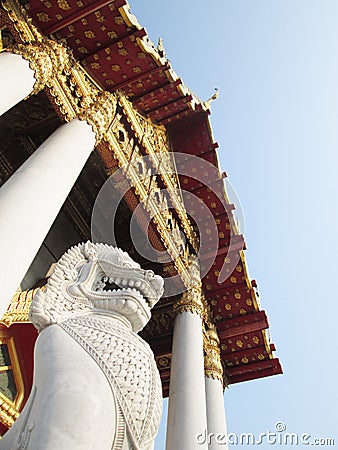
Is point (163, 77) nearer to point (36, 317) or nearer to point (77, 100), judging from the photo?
point (77, 100)

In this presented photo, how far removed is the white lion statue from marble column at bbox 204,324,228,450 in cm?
400

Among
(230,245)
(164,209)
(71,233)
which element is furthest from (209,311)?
(71,233)

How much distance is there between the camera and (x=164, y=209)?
6520mm

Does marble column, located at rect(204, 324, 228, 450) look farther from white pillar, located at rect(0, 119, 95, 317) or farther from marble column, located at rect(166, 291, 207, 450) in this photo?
white pillar, located at rect(0, 119, 95, 317)

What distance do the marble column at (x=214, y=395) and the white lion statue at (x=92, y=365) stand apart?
400 cm

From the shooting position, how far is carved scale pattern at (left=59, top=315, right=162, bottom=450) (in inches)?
55.1

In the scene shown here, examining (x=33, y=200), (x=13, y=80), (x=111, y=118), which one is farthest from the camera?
(x=111, y=118)

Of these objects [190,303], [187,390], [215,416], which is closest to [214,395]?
[215,416]

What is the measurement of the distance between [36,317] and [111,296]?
323 mm

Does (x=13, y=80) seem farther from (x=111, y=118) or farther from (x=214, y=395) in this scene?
(x=214, y=395)

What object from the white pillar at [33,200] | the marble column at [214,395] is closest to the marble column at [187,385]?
the marble column at [214,395]

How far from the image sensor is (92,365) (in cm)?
142

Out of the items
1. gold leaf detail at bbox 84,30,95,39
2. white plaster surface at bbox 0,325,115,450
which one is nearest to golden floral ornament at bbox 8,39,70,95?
gold leaf detail at bbox 84,30,95,39

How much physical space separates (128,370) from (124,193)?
4.57m
